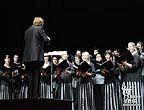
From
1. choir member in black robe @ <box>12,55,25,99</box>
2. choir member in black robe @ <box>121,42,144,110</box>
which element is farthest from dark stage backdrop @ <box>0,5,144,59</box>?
choir member in black robe @ <box>121,42,144,110</box>

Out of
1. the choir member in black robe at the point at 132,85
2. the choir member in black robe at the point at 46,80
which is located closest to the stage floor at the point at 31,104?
the choir member in black robe at the point at 132,85

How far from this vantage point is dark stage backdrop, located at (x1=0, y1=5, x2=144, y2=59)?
11430 mm

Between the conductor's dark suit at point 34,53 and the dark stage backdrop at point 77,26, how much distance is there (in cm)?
347

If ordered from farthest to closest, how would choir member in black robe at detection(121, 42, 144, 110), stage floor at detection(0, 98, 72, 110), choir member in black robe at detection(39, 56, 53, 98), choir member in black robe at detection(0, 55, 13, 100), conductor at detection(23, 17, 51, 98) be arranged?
choir member in black robe at detection(0, 55, 13, 100) < choir member in black robe at detection(39, 56, 53, 98) < choir member in black robe at detection(121, 42, 144, 110) < conductor at detection(23, 17, 51, 98) < stage floor at detection(0, 98, 72, 110)

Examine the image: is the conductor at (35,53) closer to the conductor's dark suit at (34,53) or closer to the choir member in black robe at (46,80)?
the conductor's dark suit at (34,53)

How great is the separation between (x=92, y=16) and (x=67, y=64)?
248cm

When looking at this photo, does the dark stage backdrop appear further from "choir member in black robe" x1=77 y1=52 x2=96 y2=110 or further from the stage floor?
the stage floor

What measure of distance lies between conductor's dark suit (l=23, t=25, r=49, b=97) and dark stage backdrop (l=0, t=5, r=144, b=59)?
3473 mm

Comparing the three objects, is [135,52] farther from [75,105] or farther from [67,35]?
[67,35]

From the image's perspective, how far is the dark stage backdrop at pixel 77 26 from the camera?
1143 centimetres

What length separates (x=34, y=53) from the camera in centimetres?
777

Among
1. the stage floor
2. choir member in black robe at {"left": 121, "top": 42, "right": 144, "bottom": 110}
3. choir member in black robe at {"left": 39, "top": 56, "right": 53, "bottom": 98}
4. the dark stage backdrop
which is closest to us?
the stage floor

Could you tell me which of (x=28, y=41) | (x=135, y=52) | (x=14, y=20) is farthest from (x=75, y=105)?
(x=14, y=20)

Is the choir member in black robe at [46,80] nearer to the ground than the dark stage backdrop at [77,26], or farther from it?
nearer to the ground
